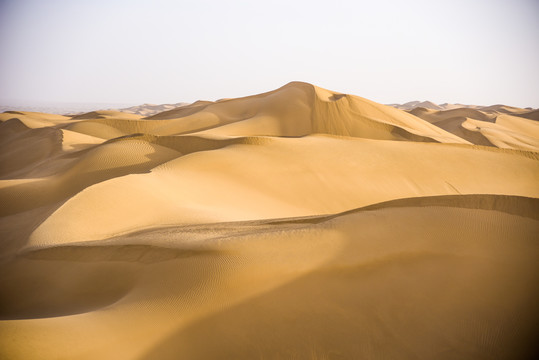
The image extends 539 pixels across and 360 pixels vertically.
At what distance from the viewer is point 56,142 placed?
10914 millimetres

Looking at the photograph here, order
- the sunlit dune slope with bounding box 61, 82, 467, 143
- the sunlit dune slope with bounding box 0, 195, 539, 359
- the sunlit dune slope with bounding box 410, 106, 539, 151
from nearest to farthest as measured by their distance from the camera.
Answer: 1. the sunlit dune slope with bounding box 0, 195, 539, 359
2. the sunlit dune slope with bounding box 61, 82, 467, 143
3. the sunlit dune slope with bounding box 410, 106, 539, 151

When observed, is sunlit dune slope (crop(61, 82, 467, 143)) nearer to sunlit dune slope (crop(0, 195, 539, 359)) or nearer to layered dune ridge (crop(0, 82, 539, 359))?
layered dune ridge (crop(0, 82, 539, 359))

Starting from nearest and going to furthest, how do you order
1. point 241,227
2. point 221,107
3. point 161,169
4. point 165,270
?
point 165,270 < point 241,227 < point 161,169 < point 221,107

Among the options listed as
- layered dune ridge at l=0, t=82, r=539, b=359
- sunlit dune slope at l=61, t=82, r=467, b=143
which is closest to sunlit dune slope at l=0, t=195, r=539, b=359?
layered dune ridge at l=0, t=82, r=539, b=359

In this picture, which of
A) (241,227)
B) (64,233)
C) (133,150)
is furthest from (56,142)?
(241,227)

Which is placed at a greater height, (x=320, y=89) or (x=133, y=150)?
(x=320, y=89)

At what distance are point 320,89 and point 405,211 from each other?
43.9 ft

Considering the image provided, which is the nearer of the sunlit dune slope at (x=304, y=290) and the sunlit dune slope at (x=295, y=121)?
the sunlit dune slope at (x=304, y=290)

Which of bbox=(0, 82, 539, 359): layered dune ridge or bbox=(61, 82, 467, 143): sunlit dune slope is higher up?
bbox=(61, 82, 467, 143): sunlit dune slope

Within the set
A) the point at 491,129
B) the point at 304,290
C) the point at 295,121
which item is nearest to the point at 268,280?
the point at 304,290

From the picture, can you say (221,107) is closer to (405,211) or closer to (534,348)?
(405,211)

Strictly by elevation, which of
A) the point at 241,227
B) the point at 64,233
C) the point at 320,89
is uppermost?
the point at 320,89

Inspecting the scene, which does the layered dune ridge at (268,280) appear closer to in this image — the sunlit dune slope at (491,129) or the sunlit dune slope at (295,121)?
the sunlit dune slope at (295,121)

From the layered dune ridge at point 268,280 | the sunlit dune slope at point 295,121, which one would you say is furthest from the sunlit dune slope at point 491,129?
the layered dune ridge at point 268,280
